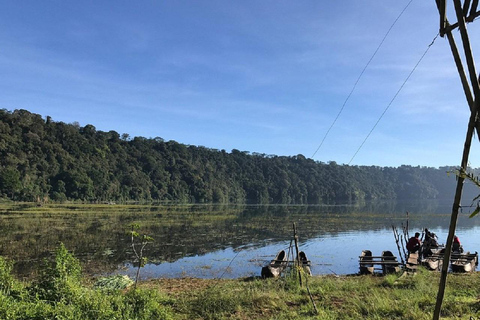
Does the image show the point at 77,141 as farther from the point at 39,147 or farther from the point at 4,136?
the point at 4,136

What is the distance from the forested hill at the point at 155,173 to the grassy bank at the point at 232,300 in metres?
74.7

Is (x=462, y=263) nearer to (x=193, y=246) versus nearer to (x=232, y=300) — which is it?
(x=232, y=300)

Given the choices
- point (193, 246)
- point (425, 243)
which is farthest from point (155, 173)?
point (425, 243)

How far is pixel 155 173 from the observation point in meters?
116

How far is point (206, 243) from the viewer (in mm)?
27719

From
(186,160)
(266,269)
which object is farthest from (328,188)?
(266,269)

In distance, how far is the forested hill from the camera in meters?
80.8

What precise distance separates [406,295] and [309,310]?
2.97 m

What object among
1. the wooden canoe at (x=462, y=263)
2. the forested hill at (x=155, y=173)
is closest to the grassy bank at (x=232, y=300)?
the wooden canoe at (x=462, y=263)

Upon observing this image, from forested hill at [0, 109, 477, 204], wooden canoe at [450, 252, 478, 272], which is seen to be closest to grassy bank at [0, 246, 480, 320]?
wooden canoe at [450, 252, 478, 272]

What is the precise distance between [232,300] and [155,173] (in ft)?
362

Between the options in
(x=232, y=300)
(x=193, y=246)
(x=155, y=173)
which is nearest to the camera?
(x=232, y=300)

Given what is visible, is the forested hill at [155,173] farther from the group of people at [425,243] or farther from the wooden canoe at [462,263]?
the wooden canoe at [462,263]

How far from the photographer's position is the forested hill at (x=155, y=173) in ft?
265
